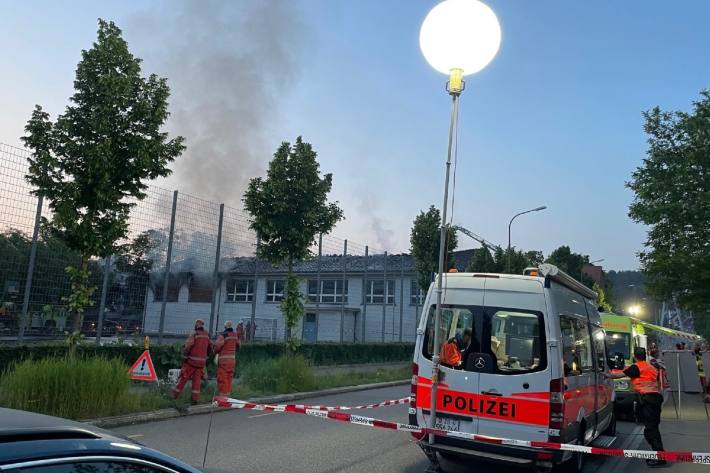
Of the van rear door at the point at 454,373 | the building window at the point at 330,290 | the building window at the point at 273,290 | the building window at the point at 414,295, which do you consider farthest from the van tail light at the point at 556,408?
the building window at the point at 414,295

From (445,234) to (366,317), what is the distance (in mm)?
21906

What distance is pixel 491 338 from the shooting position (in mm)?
6875

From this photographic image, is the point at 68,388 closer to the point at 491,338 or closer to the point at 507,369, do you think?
the point at 491,338

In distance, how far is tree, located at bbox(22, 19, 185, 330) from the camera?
10.5 meters

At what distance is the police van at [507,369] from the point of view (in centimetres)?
634

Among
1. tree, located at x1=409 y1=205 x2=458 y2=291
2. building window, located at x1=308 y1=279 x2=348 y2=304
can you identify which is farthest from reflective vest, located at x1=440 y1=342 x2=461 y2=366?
tree, located at x1=409 y1=205 x2=458 y2=291

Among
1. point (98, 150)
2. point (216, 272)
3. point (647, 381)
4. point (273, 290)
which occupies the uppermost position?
point (98, 150)

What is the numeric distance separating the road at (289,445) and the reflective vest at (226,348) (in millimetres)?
1226

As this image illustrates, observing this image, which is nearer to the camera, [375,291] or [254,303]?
[254,303]

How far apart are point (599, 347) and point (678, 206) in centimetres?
2275

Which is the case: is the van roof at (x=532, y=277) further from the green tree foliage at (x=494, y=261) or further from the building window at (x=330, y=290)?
the green tree foliage at (x=494, y=261)

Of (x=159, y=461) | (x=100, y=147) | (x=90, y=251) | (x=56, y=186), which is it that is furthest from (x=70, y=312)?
(x=159, y=461)

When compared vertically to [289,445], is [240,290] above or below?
above

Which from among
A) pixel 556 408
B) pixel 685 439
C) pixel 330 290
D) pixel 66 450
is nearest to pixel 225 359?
pixel 556 408
